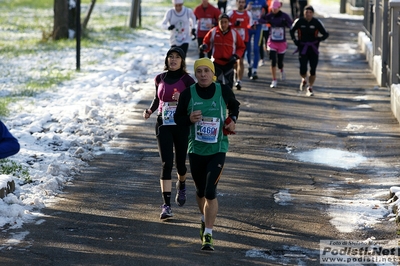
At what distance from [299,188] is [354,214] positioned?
1.28 m

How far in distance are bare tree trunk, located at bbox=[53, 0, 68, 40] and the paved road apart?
10319 mm

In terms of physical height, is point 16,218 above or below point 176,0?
below

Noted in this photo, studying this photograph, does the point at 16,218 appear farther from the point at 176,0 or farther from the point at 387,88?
the point at 387,88

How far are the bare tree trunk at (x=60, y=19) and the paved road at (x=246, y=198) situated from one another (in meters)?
10.3

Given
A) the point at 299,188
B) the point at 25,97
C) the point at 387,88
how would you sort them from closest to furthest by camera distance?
1. the point at 299,188
2. the point at 25,97
3. the point at 387,88

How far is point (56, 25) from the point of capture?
26.6 meters

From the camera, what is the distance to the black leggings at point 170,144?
30.2 ft

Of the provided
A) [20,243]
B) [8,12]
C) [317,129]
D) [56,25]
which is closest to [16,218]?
[20,243]

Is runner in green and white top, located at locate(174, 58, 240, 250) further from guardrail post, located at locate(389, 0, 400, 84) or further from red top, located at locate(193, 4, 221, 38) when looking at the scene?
red top, located at locate(193, 4, 221, 38)

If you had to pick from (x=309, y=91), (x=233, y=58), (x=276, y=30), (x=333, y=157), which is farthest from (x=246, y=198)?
(x=276, y=30)

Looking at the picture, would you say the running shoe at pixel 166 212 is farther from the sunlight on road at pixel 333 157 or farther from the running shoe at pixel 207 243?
the sunlight on road at pixel 333 157

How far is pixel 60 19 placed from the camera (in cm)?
2634

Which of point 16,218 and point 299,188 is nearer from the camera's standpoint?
point 16,218

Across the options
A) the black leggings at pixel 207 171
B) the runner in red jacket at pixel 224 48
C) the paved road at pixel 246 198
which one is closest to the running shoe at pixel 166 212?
the paved road at pixel 246 198
